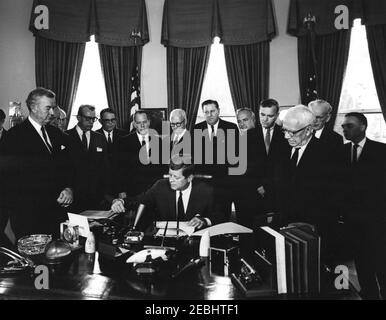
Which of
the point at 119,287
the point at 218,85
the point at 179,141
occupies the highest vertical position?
the point at 218,85

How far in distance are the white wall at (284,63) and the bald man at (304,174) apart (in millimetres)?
1305

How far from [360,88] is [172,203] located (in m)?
2.60

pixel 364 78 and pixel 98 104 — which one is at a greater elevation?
pixel 364 78

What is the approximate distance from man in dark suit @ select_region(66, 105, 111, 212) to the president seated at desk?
839 millimetres

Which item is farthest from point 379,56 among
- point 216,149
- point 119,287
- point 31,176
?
point 31,176

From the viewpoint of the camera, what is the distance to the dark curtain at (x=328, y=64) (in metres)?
3.57

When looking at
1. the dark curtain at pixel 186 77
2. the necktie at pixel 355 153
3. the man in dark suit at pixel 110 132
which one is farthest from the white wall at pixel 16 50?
the necktie at pixel 355 153

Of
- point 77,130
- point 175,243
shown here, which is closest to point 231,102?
point 77,130

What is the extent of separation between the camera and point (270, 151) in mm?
2975

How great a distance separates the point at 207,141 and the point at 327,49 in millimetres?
1749

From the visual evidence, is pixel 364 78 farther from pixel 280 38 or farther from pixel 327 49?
pixel 280 38

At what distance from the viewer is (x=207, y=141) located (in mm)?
3186

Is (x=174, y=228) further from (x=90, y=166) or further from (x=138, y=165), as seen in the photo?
(x=90, y=166)

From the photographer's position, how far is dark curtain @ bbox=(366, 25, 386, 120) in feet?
11.5
